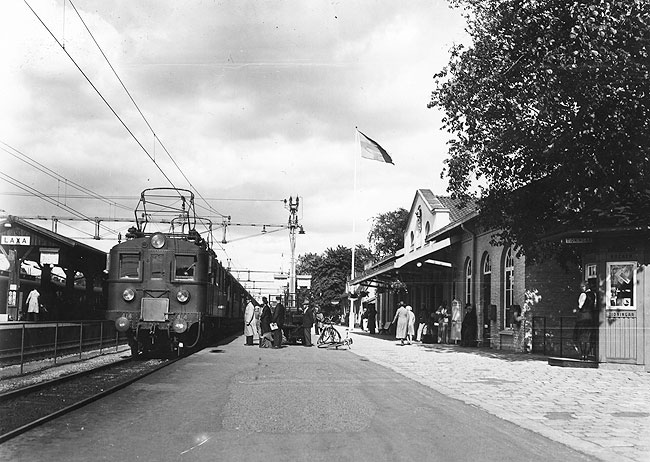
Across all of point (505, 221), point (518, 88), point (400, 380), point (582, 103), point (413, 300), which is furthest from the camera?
point (413, 300)

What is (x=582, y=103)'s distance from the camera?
15422 millimetres

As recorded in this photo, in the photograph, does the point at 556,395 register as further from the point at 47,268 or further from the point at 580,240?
the point at 47,268

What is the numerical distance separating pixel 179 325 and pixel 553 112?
1005 cm

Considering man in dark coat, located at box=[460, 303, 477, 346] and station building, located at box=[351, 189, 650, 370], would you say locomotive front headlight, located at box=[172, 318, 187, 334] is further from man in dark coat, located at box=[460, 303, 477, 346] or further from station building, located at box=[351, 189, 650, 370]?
man in dark coat, located at box=[460, 303, 477, 346]

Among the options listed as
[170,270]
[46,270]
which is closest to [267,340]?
[170,270]

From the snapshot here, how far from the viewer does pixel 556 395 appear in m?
11.4

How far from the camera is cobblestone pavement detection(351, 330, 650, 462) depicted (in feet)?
25.5

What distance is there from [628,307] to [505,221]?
4.17 meters

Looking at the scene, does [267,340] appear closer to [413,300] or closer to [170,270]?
[170,270]

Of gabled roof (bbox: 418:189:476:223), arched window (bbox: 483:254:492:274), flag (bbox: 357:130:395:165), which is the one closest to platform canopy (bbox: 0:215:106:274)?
arched window (bbox: 483:254:492:274)

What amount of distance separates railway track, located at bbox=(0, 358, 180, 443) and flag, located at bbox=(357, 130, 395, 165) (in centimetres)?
2465

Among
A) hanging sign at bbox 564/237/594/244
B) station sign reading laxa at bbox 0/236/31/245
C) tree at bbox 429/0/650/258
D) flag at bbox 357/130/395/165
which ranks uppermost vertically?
flag at bbox 357/130/395/165

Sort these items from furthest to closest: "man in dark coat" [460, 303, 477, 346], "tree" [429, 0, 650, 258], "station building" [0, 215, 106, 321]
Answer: "man in dark coat" [460, 303, 477, 346] → "station building" [0, 215, 106, 321] → "tree" [429, 0, 650, 258]

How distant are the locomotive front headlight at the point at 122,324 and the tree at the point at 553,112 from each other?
8707 mm
